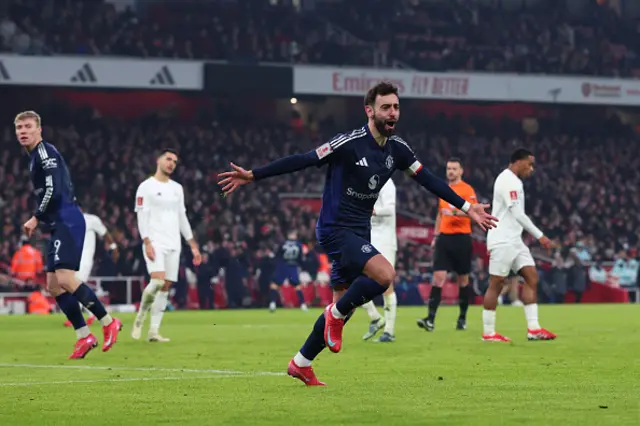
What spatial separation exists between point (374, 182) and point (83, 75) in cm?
3258

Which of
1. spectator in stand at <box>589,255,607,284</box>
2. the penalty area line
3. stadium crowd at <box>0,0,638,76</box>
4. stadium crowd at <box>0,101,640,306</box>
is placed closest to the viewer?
the penalty area line

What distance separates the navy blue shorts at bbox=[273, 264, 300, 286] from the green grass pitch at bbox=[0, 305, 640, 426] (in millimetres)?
14257

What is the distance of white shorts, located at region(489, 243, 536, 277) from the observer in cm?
1586

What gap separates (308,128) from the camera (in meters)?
48.9

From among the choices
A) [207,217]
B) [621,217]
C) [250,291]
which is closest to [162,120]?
[207,217]

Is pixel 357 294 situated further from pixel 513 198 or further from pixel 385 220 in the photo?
pixel 385 220

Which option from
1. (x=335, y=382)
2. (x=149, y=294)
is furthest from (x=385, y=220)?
(x=335, y=382)

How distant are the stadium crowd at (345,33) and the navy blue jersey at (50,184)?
94.5ft

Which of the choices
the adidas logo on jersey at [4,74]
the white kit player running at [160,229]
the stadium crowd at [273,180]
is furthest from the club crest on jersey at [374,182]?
the adidas logo on jersey at [4,74]

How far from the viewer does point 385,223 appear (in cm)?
1709

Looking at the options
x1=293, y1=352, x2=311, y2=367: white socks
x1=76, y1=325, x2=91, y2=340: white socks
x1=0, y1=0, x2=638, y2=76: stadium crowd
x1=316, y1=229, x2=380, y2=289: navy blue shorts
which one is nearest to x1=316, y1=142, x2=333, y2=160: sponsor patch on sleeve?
x1=316, y1=229, x2=380, y2=289: navy blue shorts

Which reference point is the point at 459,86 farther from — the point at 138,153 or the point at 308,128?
the point at 138,153

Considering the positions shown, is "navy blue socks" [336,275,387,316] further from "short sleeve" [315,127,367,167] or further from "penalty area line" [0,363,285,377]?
"penalty area line" [0,363,285,377]

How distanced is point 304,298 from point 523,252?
1834cm
